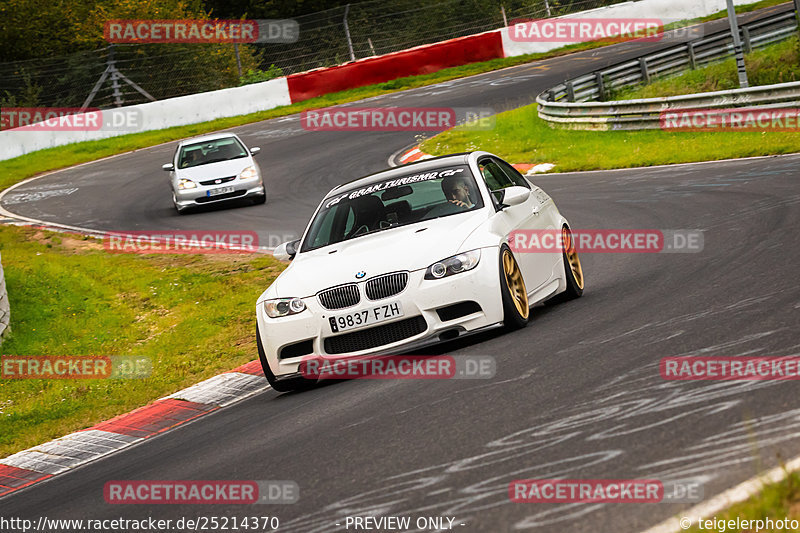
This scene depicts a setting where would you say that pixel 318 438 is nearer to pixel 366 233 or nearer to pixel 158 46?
pixel 366 233

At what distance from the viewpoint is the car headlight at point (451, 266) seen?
7.95 meters

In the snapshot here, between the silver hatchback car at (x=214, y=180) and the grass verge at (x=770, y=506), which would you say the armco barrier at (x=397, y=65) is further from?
the grass verge at (x=770, y=506)

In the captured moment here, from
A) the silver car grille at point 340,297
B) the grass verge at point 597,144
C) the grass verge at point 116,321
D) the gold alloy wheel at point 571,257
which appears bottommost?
the grass verge at point 597,144

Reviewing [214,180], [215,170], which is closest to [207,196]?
[214,180]

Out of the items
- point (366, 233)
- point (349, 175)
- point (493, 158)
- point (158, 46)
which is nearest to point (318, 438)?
point (366, 233)

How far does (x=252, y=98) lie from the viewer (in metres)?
36.0

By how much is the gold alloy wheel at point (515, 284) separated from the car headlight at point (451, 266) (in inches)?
11.4

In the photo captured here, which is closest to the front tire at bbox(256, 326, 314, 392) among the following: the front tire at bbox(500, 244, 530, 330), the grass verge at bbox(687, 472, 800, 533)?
the front tire at bbox(500, 244, 530, 330)

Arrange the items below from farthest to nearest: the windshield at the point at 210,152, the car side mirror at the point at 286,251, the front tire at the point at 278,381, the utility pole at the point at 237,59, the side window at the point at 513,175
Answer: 1. the utility pole at the point at 237,59
2. the windshield at the point at 210,152
3. the side window at the point at 513,175
4. the car side mirror at the point at 286,251
5. the front tire at the point at 278,381

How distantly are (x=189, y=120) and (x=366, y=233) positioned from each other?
2738 centimetres

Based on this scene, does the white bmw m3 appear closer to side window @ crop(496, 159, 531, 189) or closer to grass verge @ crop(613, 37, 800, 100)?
side window @ crop(496, 159, 531, 189)

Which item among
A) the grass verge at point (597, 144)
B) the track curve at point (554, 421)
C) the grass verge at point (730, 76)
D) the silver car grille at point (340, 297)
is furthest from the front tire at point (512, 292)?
the grass verge at point (730, 76)

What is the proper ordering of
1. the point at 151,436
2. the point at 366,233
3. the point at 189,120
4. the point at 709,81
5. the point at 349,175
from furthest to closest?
the point at 189,120
the point at 709,81
the point at 349,175
the point at 366,233
the point at 151,436

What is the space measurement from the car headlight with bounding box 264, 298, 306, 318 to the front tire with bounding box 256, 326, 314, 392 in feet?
0.74
